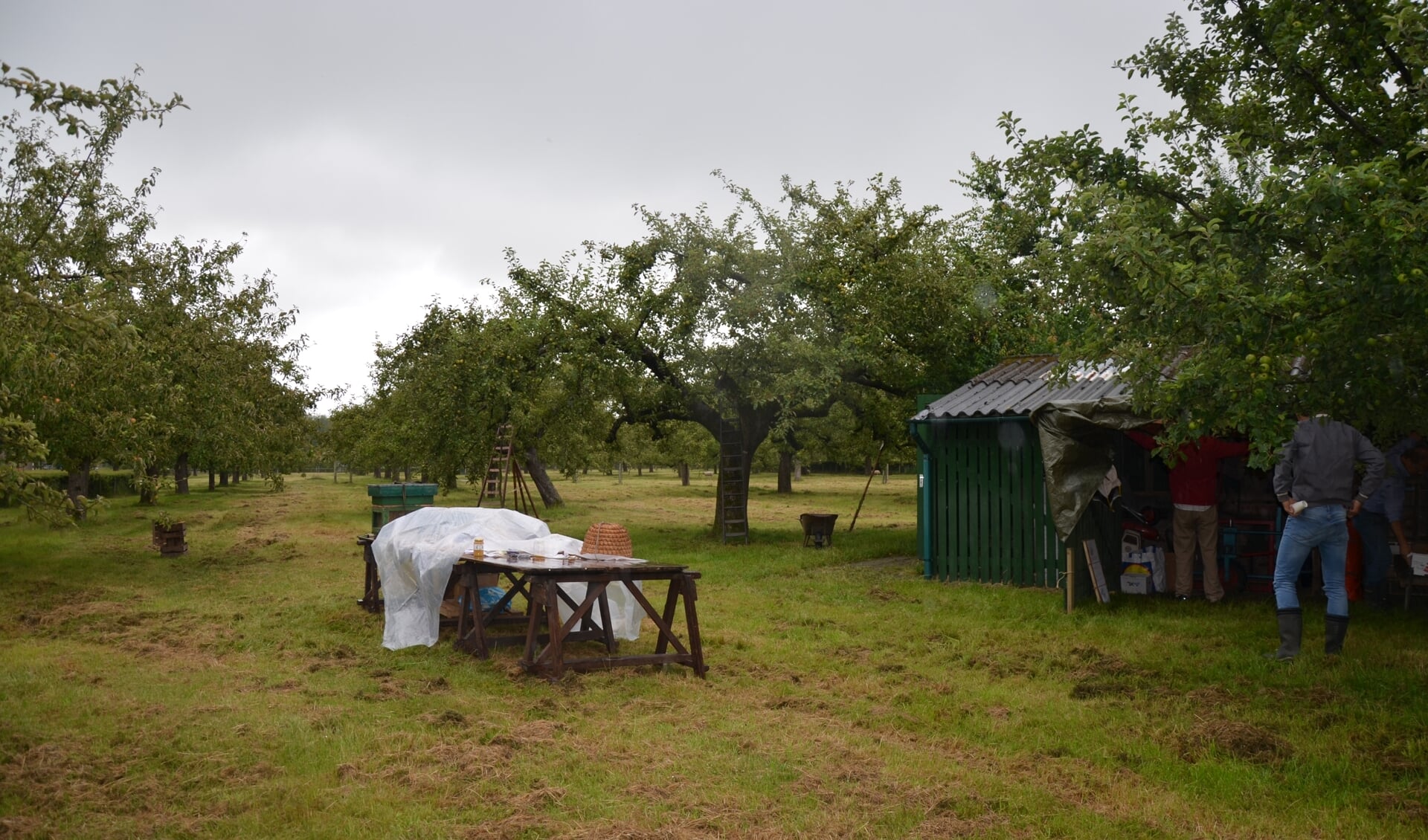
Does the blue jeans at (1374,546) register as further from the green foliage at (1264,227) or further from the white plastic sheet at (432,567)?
the white plastic sheet at (432,567)

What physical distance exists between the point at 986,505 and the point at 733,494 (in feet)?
25.1

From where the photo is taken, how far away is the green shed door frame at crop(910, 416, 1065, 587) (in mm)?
12766

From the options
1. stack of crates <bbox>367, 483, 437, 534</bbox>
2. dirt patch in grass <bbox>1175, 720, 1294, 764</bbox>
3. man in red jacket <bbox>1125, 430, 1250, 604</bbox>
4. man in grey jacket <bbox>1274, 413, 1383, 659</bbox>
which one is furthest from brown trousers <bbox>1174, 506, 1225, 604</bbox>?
stack of crates <bbox>367, 483, 437, 534</bbox>

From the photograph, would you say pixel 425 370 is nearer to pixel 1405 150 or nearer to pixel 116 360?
pixel 116 360

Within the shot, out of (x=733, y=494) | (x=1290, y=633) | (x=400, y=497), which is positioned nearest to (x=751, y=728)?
(x=1290, y=633)

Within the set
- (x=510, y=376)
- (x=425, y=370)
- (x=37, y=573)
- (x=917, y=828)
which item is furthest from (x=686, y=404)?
(x=917, y=828)

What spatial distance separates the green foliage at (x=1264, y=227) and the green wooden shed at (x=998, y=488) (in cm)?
379

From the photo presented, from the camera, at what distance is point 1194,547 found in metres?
11.4

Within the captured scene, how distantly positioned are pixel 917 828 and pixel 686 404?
1590 centimetres

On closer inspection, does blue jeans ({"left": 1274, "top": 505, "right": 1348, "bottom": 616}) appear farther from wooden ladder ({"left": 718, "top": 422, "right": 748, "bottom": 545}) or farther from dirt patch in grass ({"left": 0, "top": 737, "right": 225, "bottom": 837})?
wooden ladder ({"left": 718, "top": 422, "right": 748, "bottom": 545})

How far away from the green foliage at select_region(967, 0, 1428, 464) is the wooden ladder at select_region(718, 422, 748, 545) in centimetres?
1142

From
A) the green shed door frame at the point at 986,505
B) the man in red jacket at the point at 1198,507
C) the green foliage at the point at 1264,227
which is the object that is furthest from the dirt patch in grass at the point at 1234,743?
the green shed door frame at the point at 986,505

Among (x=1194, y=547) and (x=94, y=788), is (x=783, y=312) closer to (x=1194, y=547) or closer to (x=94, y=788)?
(x=1194, y=547)

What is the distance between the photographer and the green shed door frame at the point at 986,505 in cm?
1277
